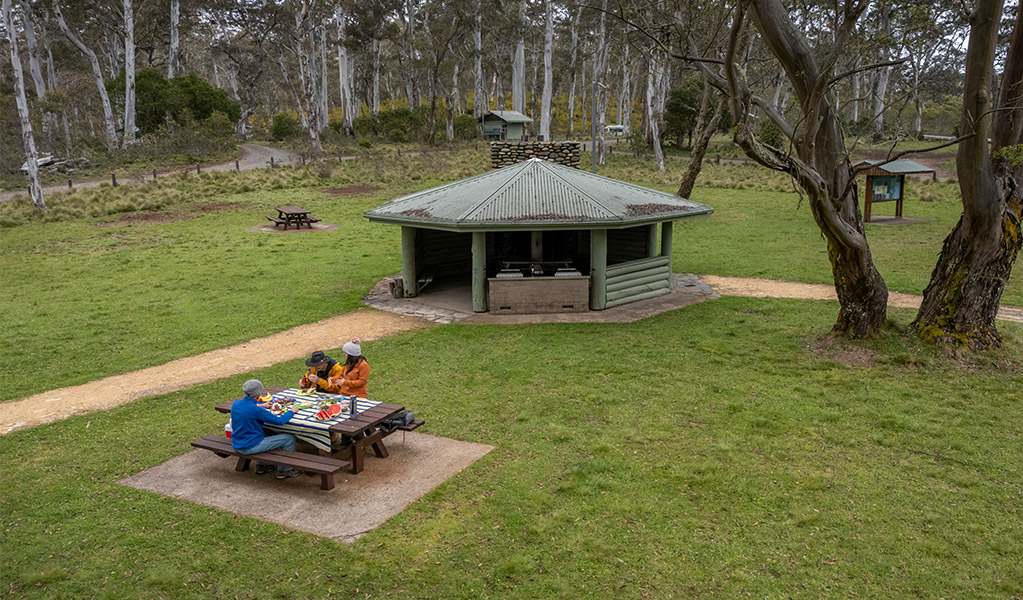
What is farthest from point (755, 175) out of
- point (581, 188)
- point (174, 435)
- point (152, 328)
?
point (174, 435)

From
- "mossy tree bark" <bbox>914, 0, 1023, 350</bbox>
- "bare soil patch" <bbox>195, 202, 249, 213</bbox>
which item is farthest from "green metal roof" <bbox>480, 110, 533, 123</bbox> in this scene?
"mossy tree bark" <bbox>914, 0, 1023, 350</bbox>

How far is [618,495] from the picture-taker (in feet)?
22.3

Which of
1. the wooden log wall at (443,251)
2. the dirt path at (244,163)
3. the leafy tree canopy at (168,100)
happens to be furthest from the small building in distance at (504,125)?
the wooden log wall at (443,251)

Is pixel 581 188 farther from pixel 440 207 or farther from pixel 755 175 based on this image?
pixel 755 175

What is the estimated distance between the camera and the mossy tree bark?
31.1 ft

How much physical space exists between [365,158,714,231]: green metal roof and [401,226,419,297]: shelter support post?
1.97ft

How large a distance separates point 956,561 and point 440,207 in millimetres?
10689

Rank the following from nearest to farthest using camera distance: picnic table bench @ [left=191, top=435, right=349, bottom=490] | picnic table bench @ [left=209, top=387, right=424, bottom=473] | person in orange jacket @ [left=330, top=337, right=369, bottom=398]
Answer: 1. picnic table bench @ [left=191, top=435, right=349, bottom=490]
2. picnic table bench @ [left=209, top=387, right=424, bottom=473]
3. person in orange jacket @ [left=330, top=337, right=369, bottom=398]

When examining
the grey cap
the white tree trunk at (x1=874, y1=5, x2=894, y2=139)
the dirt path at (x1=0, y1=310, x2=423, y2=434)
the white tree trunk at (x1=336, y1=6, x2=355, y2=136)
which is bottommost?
the dirt path at (x1=0, y1=310, x2=423, y2=434)

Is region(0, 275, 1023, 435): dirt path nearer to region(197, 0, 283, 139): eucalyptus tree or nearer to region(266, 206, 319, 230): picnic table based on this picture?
region(266, 206, 319, 230): picnic table

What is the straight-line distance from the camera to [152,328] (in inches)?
532

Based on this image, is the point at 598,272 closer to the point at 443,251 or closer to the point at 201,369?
the point at 443,251

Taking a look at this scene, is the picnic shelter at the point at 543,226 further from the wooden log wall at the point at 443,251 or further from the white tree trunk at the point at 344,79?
the white tree trunk at the point at 344,79

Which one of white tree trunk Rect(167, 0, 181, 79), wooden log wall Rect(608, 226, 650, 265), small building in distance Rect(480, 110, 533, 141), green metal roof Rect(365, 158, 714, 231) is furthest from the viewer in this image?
small building in distance Rect(480, 110, 533, 141)
